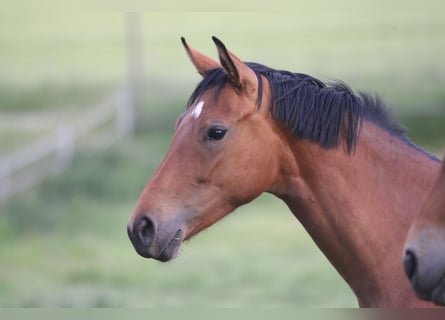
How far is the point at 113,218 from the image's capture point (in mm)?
9500

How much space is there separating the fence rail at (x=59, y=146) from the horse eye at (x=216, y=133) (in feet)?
26.2

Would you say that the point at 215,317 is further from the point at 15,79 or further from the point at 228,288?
the point at 15,79

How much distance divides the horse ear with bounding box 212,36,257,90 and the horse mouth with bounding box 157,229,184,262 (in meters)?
0.46

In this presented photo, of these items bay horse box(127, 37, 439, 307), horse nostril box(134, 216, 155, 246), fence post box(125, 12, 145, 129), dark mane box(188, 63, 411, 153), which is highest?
dark mane box(188, 63, 411, 153)

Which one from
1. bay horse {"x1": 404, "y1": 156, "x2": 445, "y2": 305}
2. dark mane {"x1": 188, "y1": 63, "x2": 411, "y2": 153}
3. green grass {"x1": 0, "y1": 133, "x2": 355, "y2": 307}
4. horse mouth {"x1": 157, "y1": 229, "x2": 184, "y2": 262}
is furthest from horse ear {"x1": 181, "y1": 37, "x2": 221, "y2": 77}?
green grass {"x1": 0, "y1": 133, "x2": 355, "y2": 307}

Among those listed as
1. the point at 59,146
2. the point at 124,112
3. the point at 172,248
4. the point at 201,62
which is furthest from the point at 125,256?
the point at 172,248

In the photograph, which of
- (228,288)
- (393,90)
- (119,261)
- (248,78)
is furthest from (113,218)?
(248,78)

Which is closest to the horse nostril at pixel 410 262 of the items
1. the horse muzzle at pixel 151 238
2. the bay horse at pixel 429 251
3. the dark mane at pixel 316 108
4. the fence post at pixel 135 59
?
the bay horse at pixel 429 251

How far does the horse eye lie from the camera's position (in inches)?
108

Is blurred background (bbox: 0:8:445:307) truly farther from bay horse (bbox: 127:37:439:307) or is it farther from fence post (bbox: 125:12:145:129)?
bay horse (bbox: 127:37:439:307)

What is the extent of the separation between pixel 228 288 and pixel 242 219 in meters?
2.41

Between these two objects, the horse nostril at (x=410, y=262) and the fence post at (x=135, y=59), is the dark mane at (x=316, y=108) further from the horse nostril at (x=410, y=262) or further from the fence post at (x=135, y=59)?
the fence post at (x=135, y=59)

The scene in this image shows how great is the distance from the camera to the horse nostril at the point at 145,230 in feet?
→ 8.83

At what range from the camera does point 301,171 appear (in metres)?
→ 2.80
